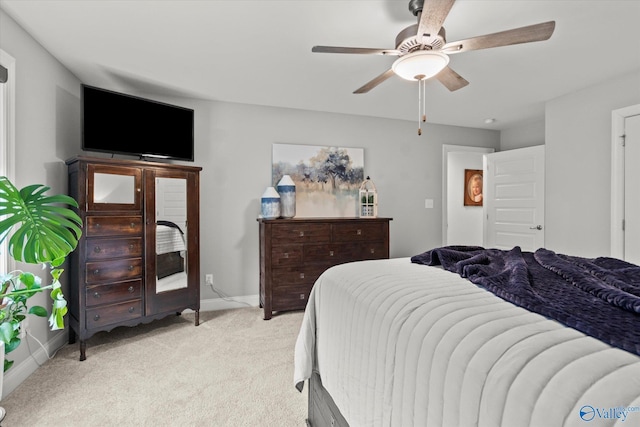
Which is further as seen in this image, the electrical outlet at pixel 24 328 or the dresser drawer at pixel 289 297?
the dresser drawer at pixel 289 297

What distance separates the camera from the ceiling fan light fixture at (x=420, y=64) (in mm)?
1720

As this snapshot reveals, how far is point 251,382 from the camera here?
2.03 meters

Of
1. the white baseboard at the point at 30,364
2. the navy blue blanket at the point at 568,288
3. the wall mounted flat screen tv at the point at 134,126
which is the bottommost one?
the white baseboard at the point at 30,364

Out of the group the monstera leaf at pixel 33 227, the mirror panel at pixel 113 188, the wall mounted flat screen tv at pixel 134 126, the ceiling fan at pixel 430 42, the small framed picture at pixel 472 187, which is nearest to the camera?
the ceiling fan at pixel 430 42

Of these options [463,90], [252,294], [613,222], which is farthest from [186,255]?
[613,222]

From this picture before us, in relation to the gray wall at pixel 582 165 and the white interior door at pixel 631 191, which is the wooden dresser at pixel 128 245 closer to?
the gray wall at pixel 582 165

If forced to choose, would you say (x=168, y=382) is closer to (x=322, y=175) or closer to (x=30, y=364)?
(x=30, y=364)

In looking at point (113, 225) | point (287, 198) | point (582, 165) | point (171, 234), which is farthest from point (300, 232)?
point (582, 165)

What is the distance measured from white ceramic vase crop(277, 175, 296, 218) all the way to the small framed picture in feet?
8.96

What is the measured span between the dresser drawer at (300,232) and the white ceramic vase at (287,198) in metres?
0.21

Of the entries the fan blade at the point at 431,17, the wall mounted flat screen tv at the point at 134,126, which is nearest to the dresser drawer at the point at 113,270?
the wall mounted flat screen tv at the point at 134,126

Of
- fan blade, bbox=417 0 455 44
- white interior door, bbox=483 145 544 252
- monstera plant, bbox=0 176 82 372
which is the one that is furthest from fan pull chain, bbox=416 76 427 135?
monstera plant, bbox=0 176 82 372

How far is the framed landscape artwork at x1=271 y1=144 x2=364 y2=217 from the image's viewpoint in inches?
147

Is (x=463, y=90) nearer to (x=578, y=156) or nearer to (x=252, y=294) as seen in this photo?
(x=578, y=156)
